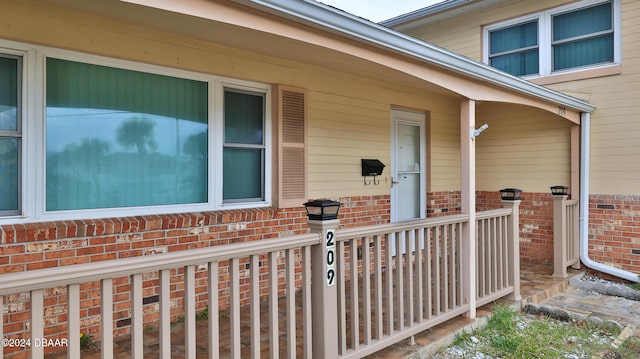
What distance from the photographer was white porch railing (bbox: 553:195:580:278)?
5430 millimetres

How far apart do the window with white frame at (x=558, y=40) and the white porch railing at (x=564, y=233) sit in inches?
78.4

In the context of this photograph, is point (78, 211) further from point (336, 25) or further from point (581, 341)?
point (581, 341)

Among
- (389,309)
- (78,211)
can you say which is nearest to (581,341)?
(389,309)

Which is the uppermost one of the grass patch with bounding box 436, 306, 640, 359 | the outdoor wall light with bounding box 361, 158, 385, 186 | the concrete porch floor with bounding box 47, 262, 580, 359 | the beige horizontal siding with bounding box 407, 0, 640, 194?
the beige horizontal siding with bounding box 407, 0, 640, 194

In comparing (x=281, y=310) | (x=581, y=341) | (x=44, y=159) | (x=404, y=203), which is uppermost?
(x=44, y=159)

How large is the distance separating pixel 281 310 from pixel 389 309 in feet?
3.97

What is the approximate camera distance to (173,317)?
3562 mm

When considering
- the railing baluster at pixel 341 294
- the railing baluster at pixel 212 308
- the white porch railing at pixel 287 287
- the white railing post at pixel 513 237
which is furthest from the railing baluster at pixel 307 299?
the white railing post at pixel 513 237

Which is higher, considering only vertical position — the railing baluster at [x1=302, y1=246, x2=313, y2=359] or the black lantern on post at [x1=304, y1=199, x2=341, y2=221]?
the black lantern on post at [x1=304, y1=199, x2=341, y2=221]

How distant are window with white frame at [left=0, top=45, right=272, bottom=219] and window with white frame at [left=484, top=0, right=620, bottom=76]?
4.46m

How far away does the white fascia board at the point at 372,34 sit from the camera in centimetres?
242

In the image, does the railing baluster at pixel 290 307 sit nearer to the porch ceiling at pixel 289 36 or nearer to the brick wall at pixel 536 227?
the porch ceiling at pixel 289 36

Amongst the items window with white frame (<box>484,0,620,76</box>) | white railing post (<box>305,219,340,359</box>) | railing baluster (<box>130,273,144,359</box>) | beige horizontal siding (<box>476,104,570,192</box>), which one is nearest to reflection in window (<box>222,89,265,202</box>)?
white railing post (<box>305,219,340,359</box>)

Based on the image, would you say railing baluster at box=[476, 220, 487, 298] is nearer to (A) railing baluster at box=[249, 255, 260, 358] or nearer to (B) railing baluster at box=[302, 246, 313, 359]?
(B) railing baluster at box=[302, 246, 313, 359]
